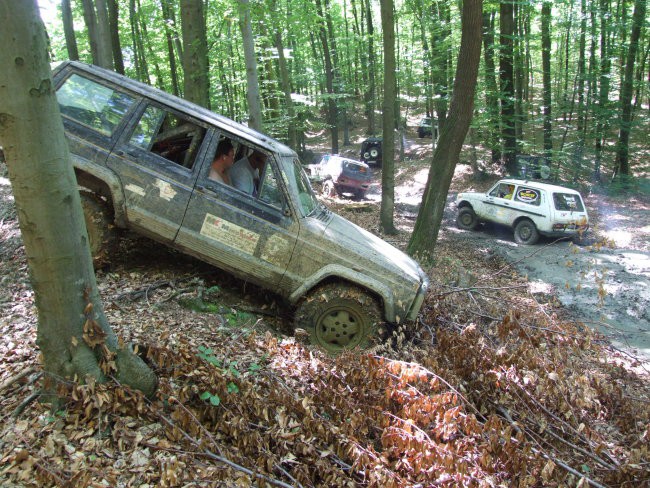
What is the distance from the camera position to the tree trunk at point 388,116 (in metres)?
11.4

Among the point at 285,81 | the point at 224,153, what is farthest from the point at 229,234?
the point at 285,81

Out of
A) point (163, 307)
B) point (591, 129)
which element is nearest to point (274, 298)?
point (163, 307)

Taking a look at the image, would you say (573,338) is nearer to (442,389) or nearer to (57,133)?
(442,389)

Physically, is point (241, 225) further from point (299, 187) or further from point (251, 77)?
point (251, 77)

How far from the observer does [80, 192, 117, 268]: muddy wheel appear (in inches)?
200

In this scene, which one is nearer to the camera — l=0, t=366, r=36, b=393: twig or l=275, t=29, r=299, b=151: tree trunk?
l=0, t=366, r=36, b=393: twig

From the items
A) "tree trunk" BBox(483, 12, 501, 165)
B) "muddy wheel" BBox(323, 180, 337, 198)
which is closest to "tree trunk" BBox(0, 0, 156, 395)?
"muddy wheel" BBox(323, 180, 337, 198)

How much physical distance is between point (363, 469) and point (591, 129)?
22.8m

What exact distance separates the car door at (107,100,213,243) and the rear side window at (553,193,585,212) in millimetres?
11266

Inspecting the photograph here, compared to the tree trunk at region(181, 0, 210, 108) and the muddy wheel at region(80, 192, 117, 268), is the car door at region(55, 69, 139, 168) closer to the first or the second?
the muddy wheel at region(80, 192, 117, 268)

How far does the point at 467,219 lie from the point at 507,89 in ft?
27.5

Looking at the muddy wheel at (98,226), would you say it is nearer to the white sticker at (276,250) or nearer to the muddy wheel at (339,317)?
the white sticker at (276,250)

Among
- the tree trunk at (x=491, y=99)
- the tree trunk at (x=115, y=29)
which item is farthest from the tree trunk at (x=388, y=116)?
the tree trunk at (x=115, y=29)

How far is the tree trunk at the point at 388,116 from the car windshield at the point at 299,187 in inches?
265
